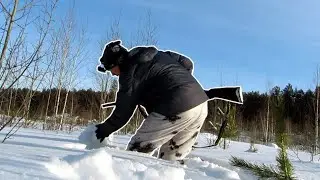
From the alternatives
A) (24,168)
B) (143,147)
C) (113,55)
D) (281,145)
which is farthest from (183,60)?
(24,168)

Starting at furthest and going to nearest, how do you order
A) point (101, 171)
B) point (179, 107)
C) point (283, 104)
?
1. point (179, 107)
2. point (283, 104)
3. point (101, 171)

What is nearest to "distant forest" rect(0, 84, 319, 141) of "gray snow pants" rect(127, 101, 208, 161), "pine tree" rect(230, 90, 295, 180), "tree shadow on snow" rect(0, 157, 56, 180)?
"pine tree" rect(230, 90, 295, 180)

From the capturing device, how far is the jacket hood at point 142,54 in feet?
10.8

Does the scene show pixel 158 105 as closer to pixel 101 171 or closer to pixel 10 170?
pixel 101 171

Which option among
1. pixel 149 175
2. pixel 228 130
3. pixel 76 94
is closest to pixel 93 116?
pixel 76 94

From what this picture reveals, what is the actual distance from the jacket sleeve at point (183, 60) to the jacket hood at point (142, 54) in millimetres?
385

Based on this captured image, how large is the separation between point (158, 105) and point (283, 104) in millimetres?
1026

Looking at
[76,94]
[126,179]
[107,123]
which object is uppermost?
[76,94]

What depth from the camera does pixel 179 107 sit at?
325 centimetres

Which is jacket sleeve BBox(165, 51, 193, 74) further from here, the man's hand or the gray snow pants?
the man's hand

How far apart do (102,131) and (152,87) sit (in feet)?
1.95

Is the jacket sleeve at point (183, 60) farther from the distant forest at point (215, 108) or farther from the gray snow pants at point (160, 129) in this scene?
the distant forest at point (215, 108)

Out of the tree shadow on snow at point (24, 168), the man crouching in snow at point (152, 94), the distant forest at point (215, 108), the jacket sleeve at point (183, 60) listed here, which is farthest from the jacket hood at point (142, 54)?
the tree shadow on snow at point (24, 168)

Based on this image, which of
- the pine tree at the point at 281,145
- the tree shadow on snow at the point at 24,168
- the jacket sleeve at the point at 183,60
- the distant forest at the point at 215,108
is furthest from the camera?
the jacket sleeve at the point at 183,60
